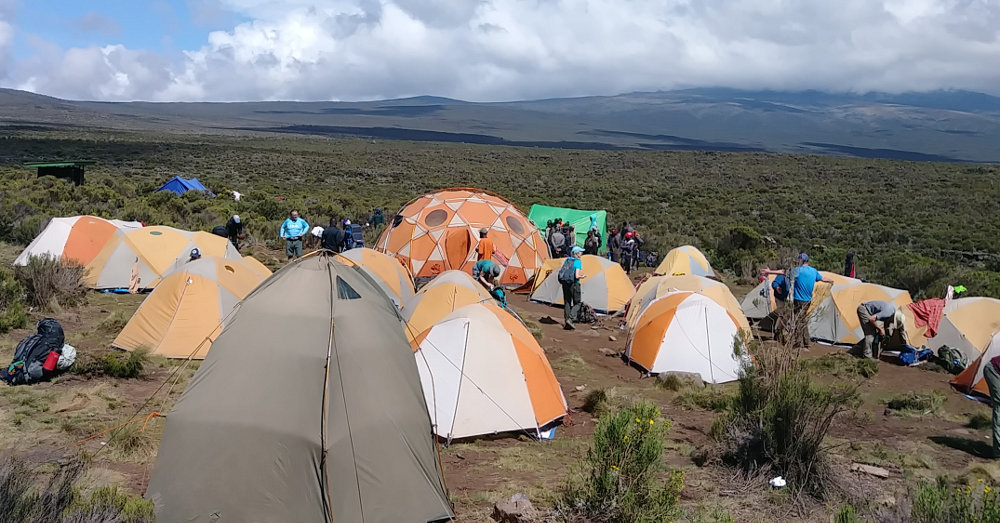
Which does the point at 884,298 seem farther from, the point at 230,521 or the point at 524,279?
the point at 230,521

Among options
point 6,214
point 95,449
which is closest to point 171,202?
point 6,214

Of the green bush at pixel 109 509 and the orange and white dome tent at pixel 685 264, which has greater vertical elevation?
the green bush at pixel 109 509

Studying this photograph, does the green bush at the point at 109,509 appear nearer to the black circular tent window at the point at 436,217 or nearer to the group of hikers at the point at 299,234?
the group of hikers at the point at 299,234

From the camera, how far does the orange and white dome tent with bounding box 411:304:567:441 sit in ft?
26.1

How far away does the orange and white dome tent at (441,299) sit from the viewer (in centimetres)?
1021

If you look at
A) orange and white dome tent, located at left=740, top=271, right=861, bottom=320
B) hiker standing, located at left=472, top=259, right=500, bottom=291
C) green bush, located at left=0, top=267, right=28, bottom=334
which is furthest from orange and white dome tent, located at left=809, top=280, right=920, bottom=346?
green bush, located at left=0, top=267, right=28, bottom=334

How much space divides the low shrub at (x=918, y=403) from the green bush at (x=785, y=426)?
3.14 m

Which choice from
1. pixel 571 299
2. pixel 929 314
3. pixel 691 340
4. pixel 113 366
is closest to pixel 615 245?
pixel 571 299

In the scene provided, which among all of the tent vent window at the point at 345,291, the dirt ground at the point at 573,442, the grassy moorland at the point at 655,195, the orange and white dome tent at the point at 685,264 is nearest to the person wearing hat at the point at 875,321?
the dirt ground at the point at 573,442

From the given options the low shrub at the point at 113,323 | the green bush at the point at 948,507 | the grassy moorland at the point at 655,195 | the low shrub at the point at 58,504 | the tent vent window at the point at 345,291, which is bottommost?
the grassy moorland at the point at 655,195

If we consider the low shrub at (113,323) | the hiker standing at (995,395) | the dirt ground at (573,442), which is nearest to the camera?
the dirt ground at (573,442)

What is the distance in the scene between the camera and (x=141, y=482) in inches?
243

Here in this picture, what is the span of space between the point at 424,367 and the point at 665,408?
10.9 ft

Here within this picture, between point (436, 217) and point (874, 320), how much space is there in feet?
32.8
